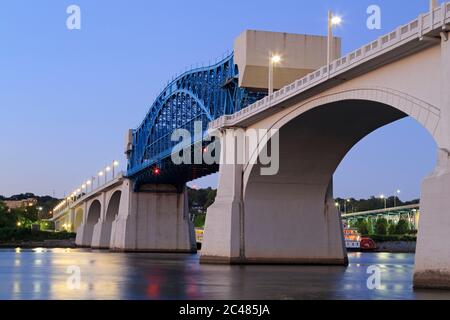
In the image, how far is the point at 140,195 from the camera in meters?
108

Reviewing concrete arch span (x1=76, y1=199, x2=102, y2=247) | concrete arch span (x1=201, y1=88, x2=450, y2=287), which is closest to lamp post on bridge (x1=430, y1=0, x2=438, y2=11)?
concrete arch span (x1=201, y1=88, x2=450, y2=287)

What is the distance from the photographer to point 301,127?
53281mm

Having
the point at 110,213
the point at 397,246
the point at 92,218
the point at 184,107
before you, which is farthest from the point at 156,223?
the point at 397,246

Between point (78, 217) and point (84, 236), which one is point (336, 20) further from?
point (78, 217)

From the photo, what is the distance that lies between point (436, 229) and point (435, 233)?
0.58 ft

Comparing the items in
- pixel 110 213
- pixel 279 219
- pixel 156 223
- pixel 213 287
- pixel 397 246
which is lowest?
pixel 213 287

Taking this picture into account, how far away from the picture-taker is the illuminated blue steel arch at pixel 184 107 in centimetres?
6800

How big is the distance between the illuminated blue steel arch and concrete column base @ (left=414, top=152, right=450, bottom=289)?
33.2 metres

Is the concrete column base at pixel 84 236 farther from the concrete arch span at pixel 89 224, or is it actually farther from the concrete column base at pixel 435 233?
the concrete column base at pixel 435 233

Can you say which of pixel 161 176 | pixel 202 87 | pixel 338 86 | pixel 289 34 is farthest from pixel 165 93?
pixel 338 86

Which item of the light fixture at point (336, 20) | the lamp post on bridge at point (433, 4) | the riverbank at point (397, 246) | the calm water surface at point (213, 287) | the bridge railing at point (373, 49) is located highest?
the light fixture at point (336, 20)

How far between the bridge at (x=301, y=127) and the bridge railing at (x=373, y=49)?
0.19 feet

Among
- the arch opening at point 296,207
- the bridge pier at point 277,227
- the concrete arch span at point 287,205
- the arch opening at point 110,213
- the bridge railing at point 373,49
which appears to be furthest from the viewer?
the arch opening at point 110,213

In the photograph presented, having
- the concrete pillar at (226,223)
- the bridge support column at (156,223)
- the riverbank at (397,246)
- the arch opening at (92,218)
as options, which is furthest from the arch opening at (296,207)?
the arch opening at (92,218)
